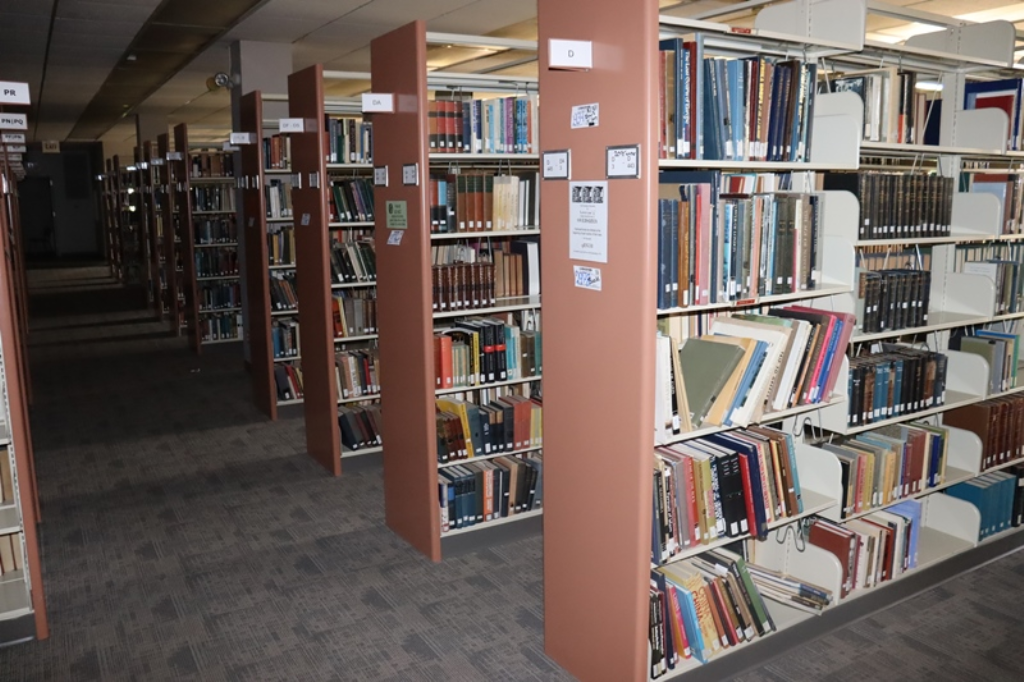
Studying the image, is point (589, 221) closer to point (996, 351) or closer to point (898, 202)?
point (898, 202)

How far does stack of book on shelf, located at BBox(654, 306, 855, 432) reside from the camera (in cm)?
267

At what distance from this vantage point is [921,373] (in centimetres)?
357

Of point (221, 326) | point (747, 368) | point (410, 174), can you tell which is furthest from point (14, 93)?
point (221, 326)

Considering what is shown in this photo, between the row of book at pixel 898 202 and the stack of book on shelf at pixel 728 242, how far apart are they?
0.30 m

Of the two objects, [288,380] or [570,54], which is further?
[288,380]

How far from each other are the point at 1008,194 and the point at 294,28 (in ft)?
20.3

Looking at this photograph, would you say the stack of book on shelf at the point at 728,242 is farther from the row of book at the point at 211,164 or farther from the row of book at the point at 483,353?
the row of book at the point at 211,164

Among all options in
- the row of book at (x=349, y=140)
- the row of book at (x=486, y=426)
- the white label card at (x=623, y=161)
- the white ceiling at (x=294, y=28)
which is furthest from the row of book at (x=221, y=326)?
the white label card at (x=623, y=161)

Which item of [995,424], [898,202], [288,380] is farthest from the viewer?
[288,380]

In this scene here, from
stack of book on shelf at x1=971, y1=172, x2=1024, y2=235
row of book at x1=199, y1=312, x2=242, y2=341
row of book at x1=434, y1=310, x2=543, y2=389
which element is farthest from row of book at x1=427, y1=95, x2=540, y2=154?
row of book at x1=199, y1=312, x2=242, y2=341

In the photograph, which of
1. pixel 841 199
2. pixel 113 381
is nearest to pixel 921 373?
pixel 841 199

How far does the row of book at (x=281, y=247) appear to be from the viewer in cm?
652

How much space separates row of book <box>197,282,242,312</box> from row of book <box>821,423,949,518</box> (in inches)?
296

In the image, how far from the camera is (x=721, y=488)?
2816mm
